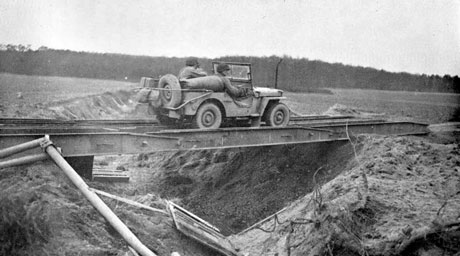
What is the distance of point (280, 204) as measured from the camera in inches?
410

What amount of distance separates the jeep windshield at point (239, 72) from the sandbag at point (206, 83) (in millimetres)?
869

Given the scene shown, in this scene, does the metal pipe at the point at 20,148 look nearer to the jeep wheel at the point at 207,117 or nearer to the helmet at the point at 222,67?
the jeep wheel at the point at 207,117

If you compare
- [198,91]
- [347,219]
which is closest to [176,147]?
[198,91]

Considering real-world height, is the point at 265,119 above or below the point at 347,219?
above

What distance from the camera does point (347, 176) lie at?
8.81 m

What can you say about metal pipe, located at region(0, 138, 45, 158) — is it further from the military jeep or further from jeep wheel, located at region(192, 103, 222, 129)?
jeep wheel, located at region(192, 103, 222, 129)

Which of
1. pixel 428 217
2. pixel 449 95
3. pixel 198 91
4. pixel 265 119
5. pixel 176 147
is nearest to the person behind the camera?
pixel 428 217

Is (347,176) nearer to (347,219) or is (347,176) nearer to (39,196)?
(347,219)

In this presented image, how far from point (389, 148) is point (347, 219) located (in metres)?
3.61

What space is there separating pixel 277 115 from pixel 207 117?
2320 mm

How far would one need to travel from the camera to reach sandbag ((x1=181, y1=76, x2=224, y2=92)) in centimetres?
966

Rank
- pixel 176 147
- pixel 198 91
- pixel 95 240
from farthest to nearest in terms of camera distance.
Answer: pixel 198 91 < pixel 176 147 < pixel 95 240

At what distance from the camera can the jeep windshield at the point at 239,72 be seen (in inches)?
433

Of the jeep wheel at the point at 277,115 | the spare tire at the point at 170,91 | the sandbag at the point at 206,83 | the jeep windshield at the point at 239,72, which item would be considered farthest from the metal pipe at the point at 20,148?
the jeep wheel at the point at 277,115
